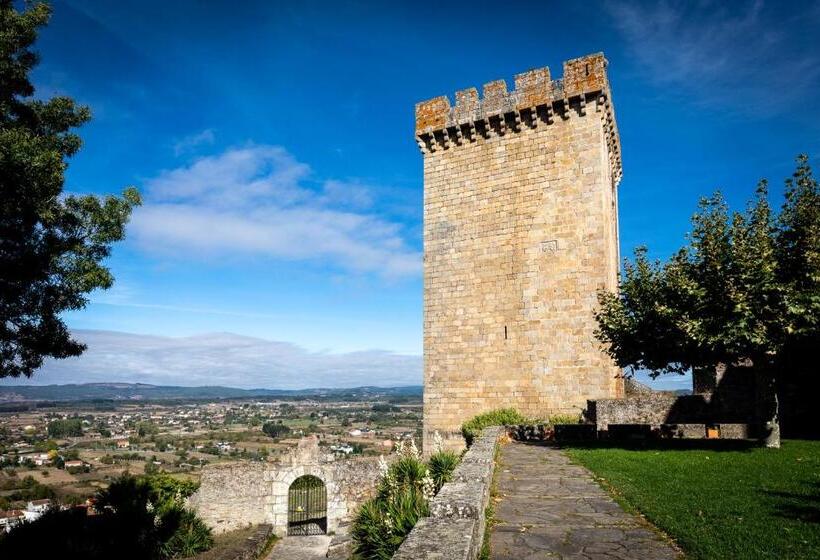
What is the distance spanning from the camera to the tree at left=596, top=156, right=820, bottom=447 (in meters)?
9.80

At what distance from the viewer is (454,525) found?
4.32 meters

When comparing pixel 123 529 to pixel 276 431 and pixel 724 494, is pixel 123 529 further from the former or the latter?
pixel 276 431

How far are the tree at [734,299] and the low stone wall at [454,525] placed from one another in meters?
6.42

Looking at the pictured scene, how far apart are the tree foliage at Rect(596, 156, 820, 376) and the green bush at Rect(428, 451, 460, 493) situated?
5.18 m

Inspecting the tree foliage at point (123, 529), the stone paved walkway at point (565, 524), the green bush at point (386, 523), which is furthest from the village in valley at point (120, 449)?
the stone paved walkway at point (565, 524)

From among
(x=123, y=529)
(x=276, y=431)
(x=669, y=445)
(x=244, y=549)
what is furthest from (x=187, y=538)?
(x=276, y=431)

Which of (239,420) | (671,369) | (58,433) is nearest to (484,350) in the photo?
(671,369)

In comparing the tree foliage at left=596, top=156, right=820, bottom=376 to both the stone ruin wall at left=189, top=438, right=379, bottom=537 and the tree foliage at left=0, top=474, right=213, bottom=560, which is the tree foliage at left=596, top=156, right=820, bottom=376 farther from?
the tree foliage at left=0, top=474, right=213, bottom=560

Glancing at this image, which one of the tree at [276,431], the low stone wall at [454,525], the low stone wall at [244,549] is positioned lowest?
the tree at [276,431]

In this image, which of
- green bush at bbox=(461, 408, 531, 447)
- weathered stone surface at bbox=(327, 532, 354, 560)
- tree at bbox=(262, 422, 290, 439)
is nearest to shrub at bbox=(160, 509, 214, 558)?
weathered stone surface at bbox=(327, 532, 354, 560)

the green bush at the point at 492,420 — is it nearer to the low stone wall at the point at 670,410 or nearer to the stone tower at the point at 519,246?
the stone tower at the point at 519,246

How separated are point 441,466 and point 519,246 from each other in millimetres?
8825

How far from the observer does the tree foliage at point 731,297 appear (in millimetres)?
9789

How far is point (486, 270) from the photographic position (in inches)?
647
